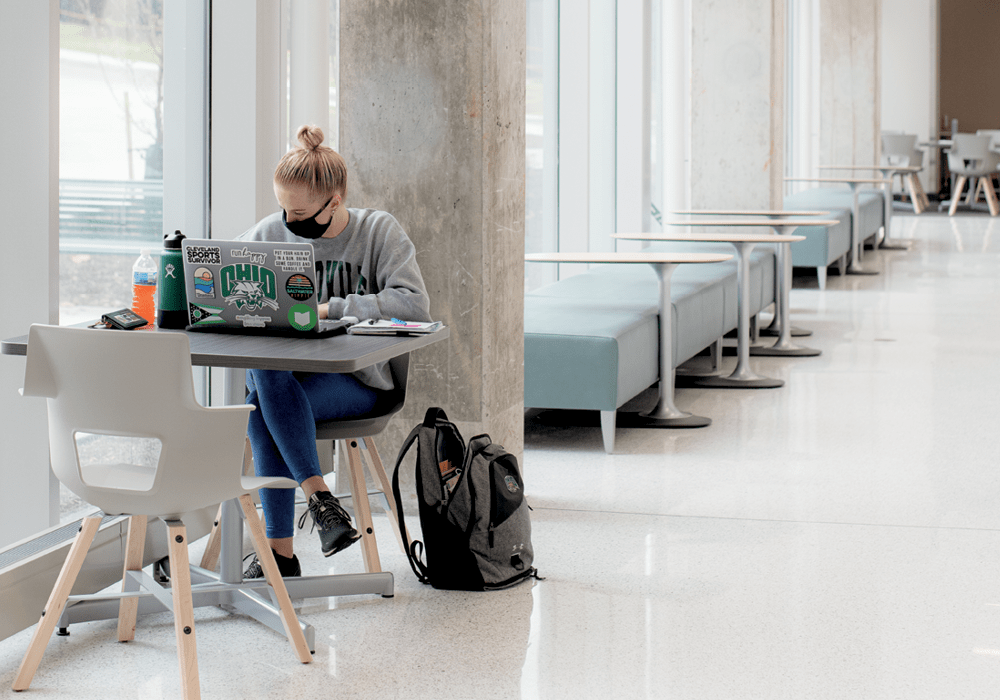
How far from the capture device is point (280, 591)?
A: 258cm

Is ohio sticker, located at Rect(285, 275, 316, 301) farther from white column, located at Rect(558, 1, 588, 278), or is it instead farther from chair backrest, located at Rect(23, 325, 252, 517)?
white column, located at Rect(558, 1, 588, 278)

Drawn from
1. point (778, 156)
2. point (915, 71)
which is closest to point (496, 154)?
point (778, 156)

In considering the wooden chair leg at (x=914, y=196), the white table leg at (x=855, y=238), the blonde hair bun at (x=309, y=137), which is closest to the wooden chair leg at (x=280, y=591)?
the blonde hair bun at (x=309, y=137)

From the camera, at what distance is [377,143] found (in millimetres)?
3721

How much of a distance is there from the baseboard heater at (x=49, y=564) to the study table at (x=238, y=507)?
9 cm

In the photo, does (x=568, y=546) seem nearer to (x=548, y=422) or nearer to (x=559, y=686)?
(x=559, y=686)

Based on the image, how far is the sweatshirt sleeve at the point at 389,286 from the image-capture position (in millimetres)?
2957

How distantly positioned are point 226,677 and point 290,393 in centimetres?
66

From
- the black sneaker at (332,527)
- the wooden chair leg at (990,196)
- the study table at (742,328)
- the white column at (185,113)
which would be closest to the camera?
the black sneaker at (332,527)

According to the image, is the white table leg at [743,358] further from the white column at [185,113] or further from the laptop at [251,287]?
the laptop at [251,287]

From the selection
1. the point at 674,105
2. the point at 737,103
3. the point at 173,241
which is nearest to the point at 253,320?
the point at 173,241

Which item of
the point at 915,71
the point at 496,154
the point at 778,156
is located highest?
the point at 915,71

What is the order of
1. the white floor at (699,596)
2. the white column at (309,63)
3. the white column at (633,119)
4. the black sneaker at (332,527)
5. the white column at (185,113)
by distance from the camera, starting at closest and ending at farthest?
the white floor at (699,596)
the black sneaker at (332,527)
the white column at (185,113)
the white column at (309,63)
the white column at (633,119)

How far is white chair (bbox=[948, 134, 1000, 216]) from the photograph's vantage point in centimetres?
1672
